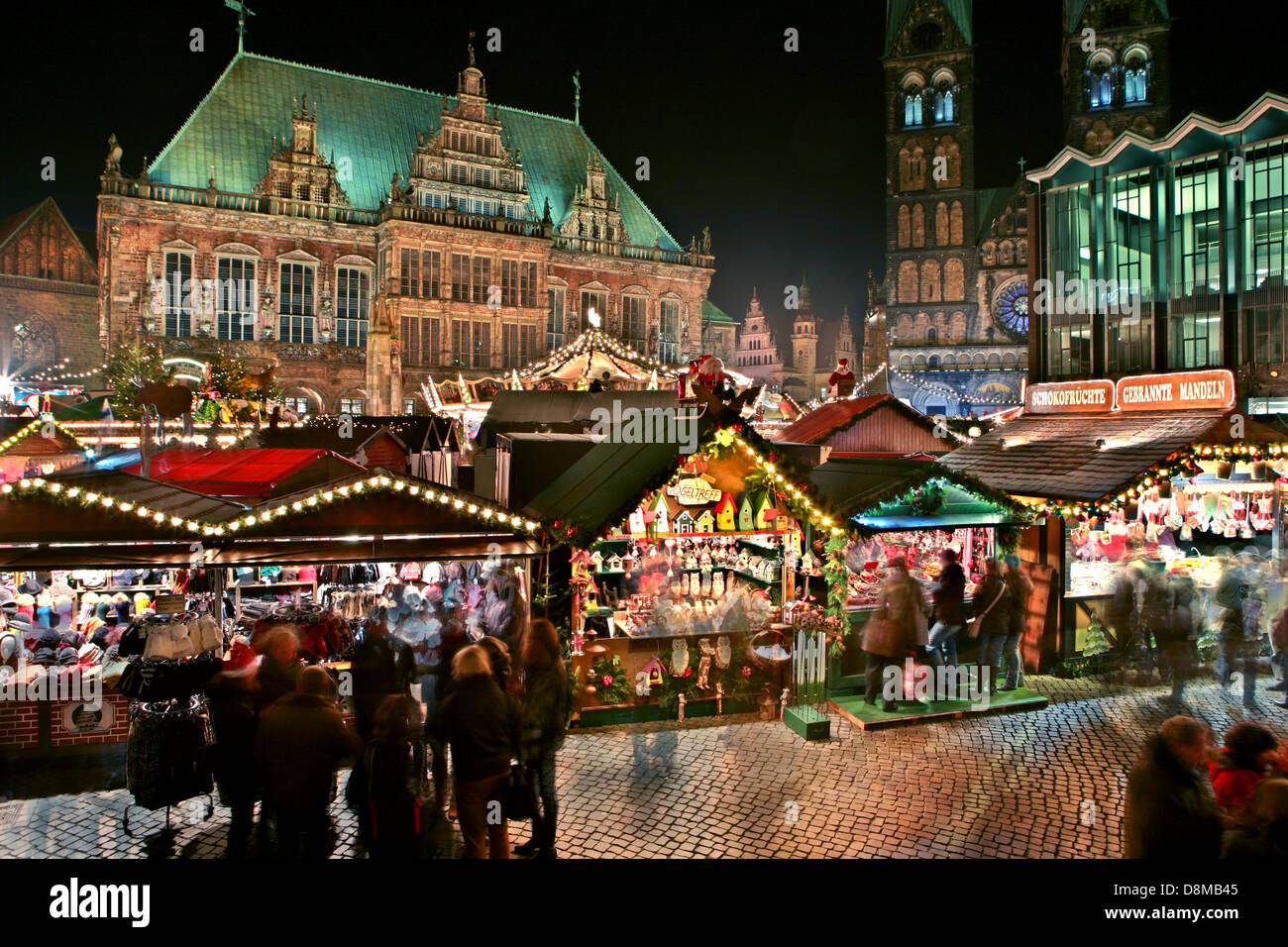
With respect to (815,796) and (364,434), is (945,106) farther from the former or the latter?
(815,796)

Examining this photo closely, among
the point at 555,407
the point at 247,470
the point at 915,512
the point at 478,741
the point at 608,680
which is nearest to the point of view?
the point at 478,741

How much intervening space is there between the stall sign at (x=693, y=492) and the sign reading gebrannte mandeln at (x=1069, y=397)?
9683 millimetres

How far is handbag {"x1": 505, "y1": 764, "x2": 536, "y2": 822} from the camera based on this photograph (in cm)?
536

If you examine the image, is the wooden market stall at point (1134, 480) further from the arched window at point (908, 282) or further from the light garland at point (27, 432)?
the arched window at point (908, 282)

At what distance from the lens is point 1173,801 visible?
3943mm

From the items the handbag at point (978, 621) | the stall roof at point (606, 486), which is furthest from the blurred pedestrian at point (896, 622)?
the stall roof at point (606, 486)

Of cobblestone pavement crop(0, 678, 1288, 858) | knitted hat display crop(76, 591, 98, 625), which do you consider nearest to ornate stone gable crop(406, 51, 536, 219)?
knitted hat display crop(76, 591, 98, 625)

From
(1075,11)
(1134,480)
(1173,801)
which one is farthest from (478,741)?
(1075,11)

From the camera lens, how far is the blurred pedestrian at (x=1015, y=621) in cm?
925

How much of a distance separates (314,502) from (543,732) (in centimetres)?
390

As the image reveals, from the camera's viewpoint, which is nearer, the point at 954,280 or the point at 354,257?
the point at 354,257

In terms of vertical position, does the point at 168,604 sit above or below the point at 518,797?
above
